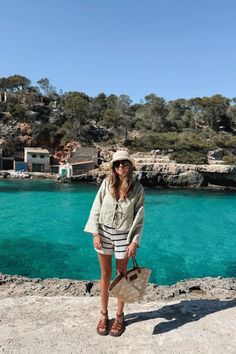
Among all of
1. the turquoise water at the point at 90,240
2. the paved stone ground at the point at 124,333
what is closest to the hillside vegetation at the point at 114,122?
the turquoise water at the point at 90,240

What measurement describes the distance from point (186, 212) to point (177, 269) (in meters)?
12.3

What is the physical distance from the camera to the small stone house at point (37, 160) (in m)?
46.6

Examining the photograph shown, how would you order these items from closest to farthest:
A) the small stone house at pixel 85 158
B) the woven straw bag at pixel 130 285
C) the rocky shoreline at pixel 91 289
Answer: the woven straw bag at pixel 130 285
the rocky shoreline at pixel 91 289
the small stone house at pixel 85 158

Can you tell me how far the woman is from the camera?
3371 millimetres

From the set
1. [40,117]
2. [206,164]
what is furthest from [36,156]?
[206,164]

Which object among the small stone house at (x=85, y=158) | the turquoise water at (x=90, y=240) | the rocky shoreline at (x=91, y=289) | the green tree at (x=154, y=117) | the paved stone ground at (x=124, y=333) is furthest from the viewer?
the green tree at (x=154, y=117)

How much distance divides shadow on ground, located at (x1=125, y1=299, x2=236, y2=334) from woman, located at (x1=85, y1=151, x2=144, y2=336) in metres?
0.34

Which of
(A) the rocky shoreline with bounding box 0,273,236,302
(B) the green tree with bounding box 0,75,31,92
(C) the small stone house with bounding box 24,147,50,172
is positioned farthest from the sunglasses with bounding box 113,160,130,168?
(B) the green tree with bounding box 0,75,31,92

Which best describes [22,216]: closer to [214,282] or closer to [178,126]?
[214,282]

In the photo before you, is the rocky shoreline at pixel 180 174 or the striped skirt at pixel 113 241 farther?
the rocky shoreline at pixel 180 174

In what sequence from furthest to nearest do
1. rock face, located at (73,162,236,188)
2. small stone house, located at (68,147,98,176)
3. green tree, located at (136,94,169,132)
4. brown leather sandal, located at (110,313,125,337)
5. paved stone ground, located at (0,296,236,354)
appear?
green tree, located at (136,94,169,132) → small stone house, located at (68,147,98,176) → rock face, located at (73,162,236,188) → brown leather sandal, located at (110,313,125,337) → paved stone ground, located at (0,296,236,354)

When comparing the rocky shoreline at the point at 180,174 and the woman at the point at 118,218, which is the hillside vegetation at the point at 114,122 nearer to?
the rocky shoreline at the point at 180,174

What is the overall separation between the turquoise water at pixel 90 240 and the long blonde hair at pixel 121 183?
5.73 meters

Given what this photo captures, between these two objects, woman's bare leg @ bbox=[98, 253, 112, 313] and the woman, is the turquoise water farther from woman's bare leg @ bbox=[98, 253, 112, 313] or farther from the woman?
the woman
